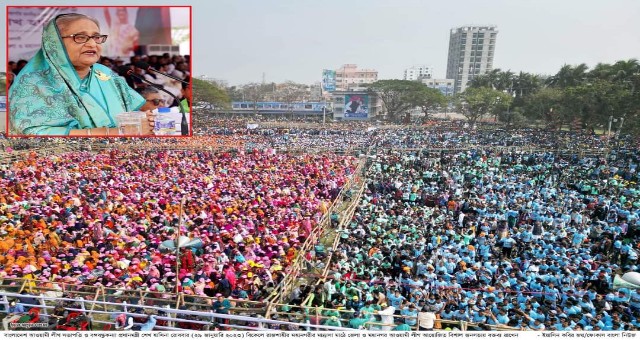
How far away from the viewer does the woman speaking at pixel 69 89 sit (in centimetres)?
1309

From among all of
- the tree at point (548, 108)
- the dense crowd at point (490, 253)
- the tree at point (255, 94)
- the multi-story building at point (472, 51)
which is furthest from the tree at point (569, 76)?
the multi-story building at point (472, 51)

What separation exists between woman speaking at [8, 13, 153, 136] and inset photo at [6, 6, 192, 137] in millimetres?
27

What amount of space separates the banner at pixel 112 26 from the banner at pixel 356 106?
4257 centimetres

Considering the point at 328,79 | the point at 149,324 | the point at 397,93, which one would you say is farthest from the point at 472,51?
the point at 149,324

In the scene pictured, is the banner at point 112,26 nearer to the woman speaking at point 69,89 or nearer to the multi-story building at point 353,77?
the woman speaking at point 69,89

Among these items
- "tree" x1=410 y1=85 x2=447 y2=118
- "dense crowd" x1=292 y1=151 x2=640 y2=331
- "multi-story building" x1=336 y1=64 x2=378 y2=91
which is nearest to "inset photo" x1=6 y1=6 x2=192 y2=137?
"dense crowd" x1=292 y1=151 x2=640 y2=331

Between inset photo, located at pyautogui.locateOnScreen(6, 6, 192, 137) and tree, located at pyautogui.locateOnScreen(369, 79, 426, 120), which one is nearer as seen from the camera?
inset photo, located at pyautogui.locateOnScreen(6, 6, 192, 137)

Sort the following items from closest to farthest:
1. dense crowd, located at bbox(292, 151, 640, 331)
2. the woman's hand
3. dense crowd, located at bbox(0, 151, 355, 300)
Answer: dense crowd, located at bbox(292, 151, 640, 331), dense crowd, located at bbox(0, 151, 355, 300), the woman's hand

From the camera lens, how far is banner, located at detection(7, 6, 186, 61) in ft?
42.9

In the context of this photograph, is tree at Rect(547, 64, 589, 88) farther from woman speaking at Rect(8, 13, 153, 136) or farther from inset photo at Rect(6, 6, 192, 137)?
woman speaking at Rect(8, 13, 153, 136)

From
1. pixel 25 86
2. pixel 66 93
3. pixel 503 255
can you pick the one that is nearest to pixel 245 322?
pixel 503 255

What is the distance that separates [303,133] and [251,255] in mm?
29573

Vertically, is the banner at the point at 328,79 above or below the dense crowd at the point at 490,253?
above

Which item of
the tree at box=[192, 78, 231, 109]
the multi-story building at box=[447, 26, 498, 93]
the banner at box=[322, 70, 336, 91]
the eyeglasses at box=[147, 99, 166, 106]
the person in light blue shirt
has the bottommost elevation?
the person in light blue shirt
